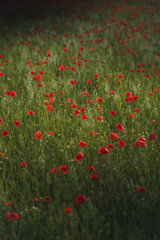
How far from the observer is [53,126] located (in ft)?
7.82

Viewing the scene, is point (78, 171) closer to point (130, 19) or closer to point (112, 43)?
point (112, 43)

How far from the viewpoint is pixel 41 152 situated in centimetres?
202

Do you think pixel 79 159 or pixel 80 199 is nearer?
pixel 80 199

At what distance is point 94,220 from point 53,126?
3.83 feet

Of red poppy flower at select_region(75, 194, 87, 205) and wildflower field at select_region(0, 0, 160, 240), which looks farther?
wildflower field at select_region(0, 0, 160, 240)

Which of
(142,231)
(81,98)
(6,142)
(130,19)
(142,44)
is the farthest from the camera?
(130,19)

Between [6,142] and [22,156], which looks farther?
[6,142]

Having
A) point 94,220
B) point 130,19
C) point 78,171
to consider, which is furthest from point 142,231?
point 130,19

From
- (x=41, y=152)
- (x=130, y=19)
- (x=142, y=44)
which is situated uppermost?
(x=130, y=19)

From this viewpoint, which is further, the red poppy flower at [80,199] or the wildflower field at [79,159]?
the wildflower field at [79,159]

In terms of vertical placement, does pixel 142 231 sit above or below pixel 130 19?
below

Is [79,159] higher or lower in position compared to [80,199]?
higher

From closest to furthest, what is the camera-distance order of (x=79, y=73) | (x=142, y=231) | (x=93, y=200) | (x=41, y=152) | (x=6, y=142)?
(x=142, y=231), (x=93, y=200), (x=41, y=152), (x=6, y=142), (x=79, y=73)

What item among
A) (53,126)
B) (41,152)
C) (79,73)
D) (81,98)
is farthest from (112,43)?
(41,152)
